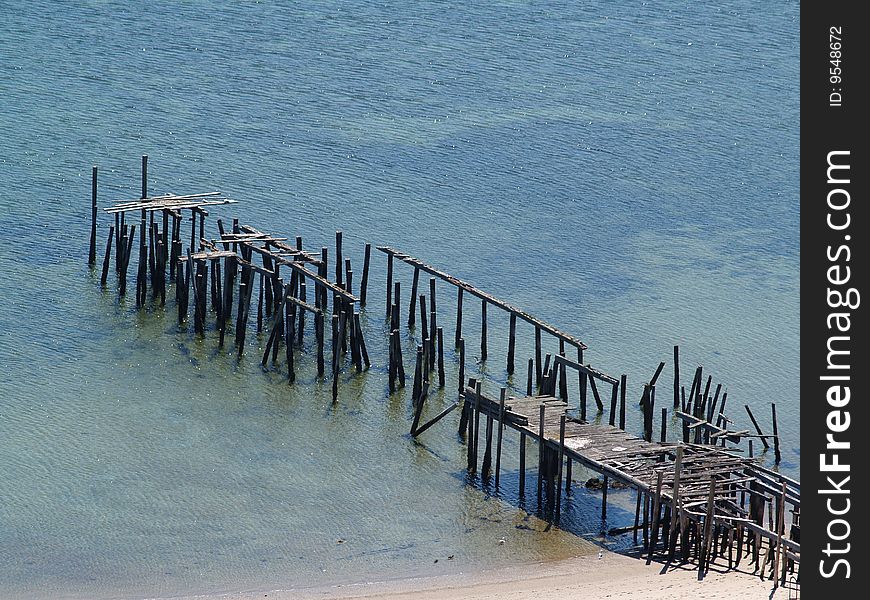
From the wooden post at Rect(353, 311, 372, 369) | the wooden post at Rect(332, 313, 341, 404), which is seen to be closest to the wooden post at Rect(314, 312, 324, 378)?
the wooden post at Rect(332, 313, 341, 404)

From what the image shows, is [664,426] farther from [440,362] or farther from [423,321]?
[423,321]

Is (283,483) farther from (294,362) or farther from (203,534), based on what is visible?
(294,362)

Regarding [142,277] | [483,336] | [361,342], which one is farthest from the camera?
[142,277]

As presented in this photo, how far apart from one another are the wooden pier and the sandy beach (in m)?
0.49

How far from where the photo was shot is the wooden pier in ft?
91.7

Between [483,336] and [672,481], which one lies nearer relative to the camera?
[672,481]

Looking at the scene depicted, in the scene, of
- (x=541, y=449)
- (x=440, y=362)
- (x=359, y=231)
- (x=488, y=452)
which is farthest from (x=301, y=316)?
(x=359, y=231)

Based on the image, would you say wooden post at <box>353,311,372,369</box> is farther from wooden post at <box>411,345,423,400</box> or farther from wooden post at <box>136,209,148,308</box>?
wooden post at <box>136,209,148,308</box>

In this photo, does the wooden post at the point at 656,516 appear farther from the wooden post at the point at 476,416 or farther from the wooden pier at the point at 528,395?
the wooden post at the point at 476,416

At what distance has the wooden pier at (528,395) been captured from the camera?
91.7ft

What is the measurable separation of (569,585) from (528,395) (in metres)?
7.28

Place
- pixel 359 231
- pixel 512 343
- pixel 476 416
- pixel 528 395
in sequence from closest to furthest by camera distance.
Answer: pixel 476 416 → pixel 528 395 → pixel 512 343 → pixel 359 231

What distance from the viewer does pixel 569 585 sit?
27.3 meters
